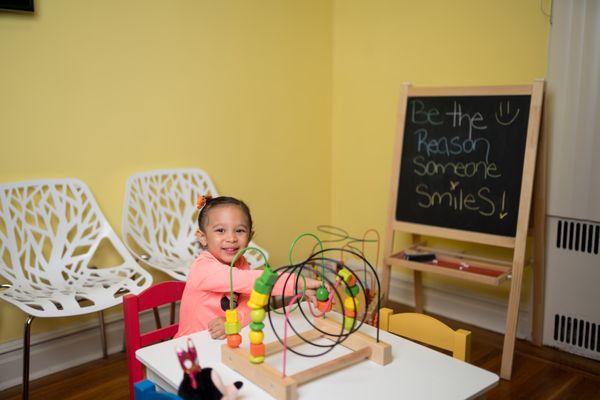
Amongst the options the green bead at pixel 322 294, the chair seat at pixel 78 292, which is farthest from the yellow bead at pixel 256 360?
the chair seat at pixel 78 292

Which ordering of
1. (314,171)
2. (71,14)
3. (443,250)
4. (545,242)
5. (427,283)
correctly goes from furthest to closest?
(314,171) → (427,283) → (443,250) → (545,242) → (71,14)

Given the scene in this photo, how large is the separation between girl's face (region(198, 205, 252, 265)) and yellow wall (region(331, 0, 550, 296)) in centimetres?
182

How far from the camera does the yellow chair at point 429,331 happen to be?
1420mm

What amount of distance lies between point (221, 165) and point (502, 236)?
5.09 feet

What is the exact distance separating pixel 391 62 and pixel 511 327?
5.54 feet

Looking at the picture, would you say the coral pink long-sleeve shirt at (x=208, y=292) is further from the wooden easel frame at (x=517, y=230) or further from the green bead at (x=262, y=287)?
the wooden easel frame at (x=517, y=230)

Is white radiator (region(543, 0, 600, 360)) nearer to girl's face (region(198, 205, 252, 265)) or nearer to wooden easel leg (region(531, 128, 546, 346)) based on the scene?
wooden easel leg (region(531, 128, 546, 346))

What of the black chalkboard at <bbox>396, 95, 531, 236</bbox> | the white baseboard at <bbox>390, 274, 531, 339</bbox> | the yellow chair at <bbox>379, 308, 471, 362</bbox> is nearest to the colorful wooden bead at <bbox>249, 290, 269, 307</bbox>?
the yellow chair at <bbox>379, 308, 471, 362</bbox>

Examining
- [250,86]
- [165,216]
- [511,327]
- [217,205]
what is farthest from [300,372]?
[250,86]

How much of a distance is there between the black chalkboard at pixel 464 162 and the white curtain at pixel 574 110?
21 centimetres

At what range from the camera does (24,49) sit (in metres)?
2.42

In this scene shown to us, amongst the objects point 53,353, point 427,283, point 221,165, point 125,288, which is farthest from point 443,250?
point 53,353

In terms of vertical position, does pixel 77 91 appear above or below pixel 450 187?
above

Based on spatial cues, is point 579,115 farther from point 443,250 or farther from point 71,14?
point 71,14
